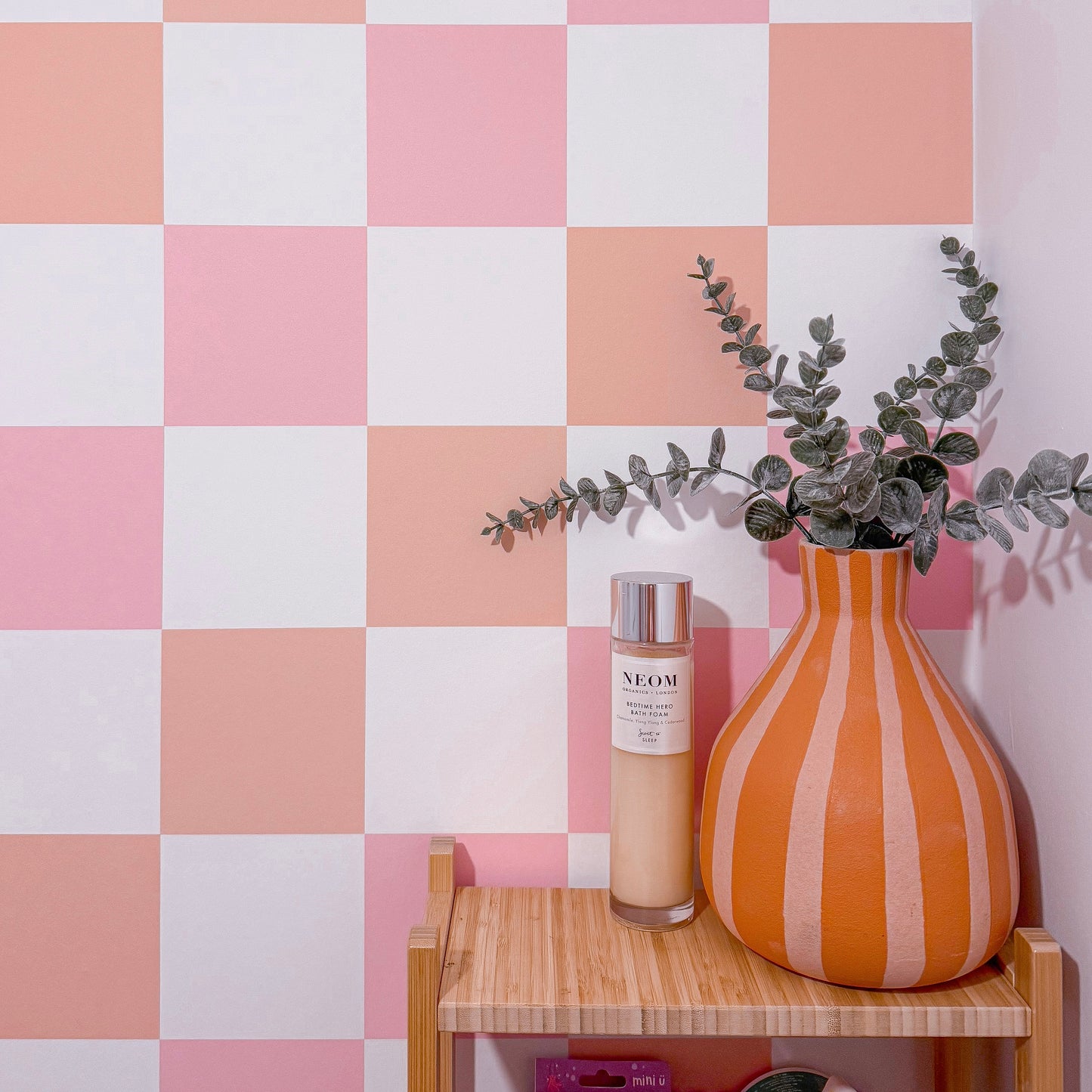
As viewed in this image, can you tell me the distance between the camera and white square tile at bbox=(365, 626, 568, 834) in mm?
799

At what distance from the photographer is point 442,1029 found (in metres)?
Answer: 0.61

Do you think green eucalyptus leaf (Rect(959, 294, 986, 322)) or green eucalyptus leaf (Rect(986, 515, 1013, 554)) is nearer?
green eucalyptus leaf (Rect(986, 515, 1013, 554))

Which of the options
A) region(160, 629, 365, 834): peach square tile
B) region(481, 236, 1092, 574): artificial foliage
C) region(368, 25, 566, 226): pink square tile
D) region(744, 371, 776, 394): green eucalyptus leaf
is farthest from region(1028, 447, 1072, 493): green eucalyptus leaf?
region(160, 629, 365, 834): peach square tile

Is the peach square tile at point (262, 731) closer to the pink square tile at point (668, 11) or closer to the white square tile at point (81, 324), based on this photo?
the white square tile at point (81, 324)

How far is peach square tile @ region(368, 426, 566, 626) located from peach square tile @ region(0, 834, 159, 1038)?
0.33m

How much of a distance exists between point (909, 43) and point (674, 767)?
0.67m

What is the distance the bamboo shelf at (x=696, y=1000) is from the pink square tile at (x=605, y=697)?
0.15 m

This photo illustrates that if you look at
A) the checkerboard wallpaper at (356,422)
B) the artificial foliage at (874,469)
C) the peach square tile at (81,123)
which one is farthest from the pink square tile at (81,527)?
the artificial foliage at (874,469)

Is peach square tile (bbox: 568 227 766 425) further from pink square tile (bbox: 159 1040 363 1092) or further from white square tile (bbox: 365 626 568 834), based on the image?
pink square tile (bbox: 159 1040 363 1092)

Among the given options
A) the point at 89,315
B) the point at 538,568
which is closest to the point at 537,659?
the point at 538,568

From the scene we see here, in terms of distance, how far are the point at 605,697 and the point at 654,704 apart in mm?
131

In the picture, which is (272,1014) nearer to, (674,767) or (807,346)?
(674,767)

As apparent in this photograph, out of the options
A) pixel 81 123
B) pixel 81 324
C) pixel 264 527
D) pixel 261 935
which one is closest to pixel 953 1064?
pixel 261 935

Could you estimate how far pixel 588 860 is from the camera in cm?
81
